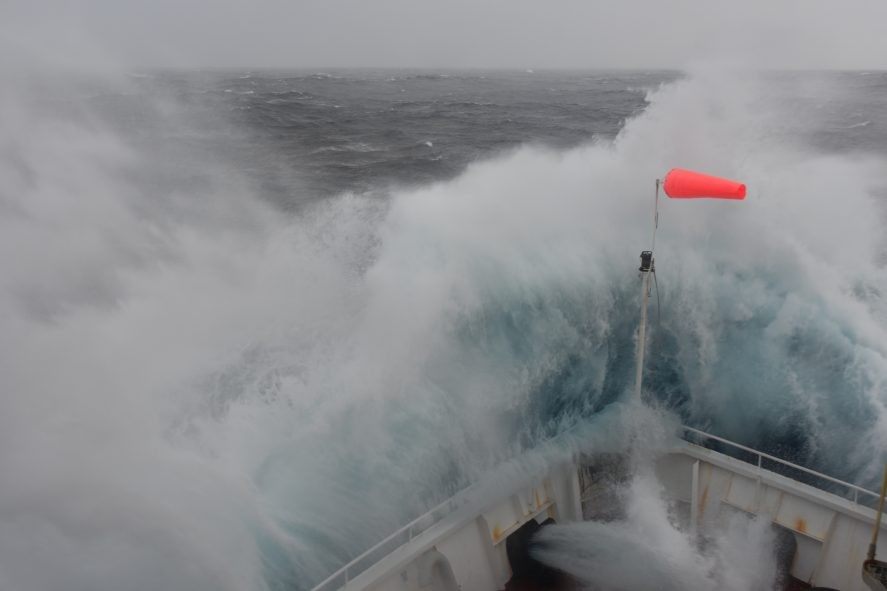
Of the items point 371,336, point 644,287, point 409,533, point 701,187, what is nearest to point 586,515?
point 409,533

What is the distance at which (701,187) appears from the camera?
6.25 metres

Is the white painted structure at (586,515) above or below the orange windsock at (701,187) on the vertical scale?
below

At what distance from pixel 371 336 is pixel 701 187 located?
428 cm

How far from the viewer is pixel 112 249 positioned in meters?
10.1

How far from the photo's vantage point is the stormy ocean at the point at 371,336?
18.6 ft

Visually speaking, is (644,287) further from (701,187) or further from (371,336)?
(371,336)

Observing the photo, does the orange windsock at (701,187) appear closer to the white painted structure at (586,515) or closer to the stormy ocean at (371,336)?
the white painted structure at (586,515)

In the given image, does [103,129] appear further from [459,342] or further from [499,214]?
[459,342]

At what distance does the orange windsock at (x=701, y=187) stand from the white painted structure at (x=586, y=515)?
296 cm

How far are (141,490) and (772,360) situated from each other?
8.66 metres

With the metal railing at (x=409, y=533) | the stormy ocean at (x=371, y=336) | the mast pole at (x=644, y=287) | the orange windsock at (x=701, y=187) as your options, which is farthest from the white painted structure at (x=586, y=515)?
the orange windsock at (x=701, y=187)

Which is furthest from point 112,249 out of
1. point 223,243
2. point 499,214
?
point 499,214

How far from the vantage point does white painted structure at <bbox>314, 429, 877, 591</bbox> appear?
19.7 feet

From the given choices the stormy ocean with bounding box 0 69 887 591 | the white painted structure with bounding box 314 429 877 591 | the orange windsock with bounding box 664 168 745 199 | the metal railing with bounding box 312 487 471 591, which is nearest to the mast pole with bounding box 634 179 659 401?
the orange windsock with bounding box 664 168 745 199
